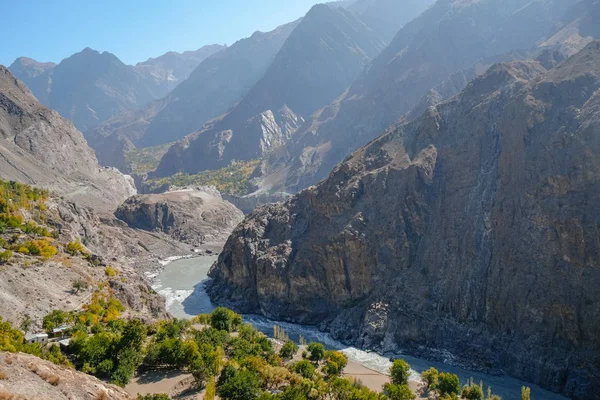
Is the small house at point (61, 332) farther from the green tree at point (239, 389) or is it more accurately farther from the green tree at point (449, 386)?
the green tree at point (449, 386)

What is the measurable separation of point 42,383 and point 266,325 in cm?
4356

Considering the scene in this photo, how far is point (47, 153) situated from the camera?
127 m

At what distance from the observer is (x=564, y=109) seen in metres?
58.3

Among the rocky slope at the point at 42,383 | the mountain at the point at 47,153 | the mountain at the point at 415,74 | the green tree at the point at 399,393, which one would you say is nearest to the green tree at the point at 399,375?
the green tree at the point at 399,393

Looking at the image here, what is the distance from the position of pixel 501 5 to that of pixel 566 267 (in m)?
177

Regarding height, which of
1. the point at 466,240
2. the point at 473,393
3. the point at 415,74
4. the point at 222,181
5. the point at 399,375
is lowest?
the point at 473,393

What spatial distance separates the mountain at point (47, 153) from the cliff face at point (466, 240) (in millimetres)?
62756

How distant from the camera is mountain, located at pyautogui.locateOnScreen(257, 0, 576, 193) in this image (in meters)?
171

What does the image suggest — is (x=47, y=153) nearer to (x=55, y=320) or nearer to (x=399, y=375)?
(x=55, y=320)

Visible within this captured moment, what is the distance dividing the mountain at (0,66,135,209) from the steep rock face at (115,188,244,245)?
1069 cm

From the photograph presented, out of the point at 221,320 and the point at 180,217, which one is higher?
the point at 180,217

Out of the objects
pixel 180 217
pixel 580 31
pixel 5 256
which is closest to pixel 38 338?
pixel 5 256

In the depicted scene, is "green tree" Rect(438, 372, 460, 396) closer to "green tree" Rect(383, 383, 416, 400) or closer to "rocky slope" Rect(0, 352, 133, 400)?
"green tree" Rect(383, 383, 416, 400)

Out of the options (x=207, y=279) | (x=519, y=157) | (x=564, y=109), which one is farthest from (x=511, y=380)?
(x=207, y=279)
